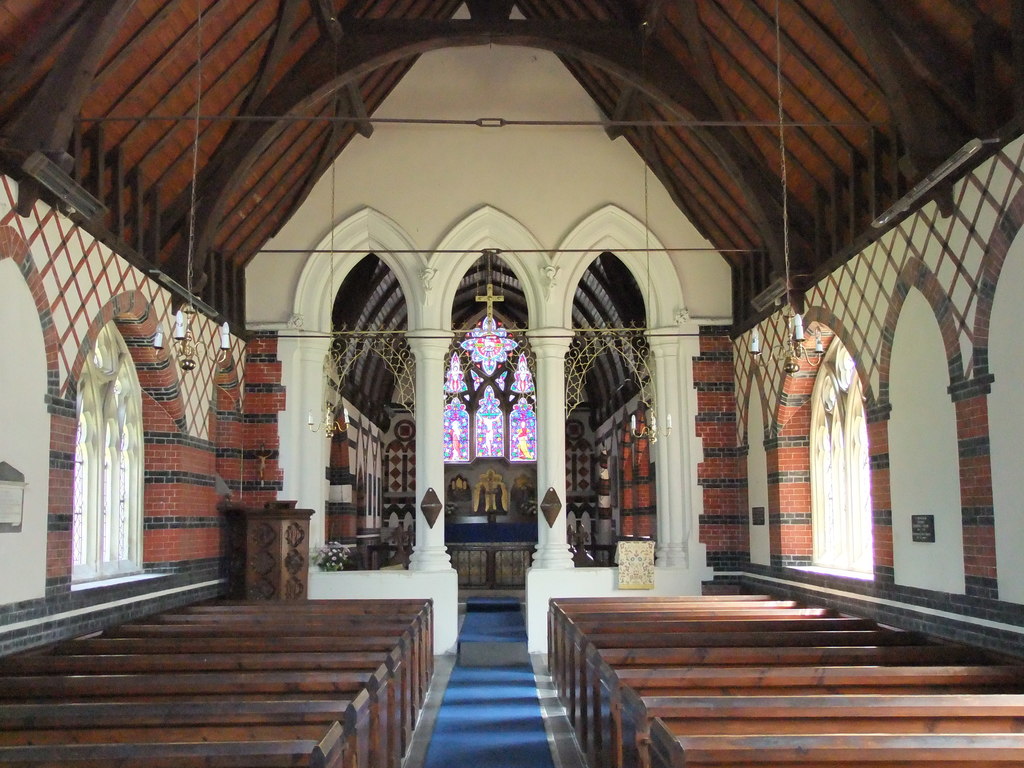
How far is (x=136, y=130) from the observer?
301 inches

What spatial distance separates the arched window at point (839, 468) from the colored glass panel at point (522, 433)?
13.2 metres

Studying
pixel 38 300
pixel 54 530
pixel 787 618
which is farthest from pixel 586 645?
pixel 38 300

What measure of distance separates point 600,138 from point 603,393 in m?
10.1

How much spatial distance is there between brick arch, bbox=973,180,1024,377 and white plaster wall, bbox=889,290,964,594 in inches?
19.1

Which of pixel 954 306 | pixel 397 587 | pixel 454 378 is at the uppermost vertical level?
pixel 454 378

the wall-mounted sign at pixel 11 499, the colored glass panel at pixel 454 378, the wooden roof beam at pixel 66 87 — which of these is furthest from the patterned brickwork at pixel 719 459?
the colored glass panel at pixel 454 378

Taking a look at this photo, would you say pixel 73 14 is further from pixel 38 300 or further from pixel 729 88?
pixel 729 88

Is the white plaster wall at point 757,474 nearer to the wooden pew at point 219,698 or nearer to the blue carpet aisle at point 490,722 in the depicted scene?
the blue carpet aisle at point 490,722

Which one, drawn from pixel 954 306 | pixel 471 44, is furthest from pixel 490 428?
pixel 954 306

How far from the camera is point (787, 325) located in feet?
30.8

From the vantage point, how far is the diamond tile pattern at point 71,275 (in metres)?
6.39

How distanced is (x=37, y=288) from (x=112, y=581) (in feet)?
8.52

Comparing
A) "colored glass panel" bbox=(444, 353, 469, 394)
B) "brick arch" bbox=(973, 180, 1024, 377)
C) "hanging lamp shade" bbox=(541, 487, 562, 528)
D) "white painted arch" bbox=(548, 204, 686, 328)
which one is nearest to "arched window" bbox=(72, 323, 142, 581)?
"hanging lamp shade" bbox=(541, 487, 562, 528)

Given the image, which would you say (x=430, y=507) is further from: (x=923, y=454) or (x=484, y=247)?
(x=923, y=454)
